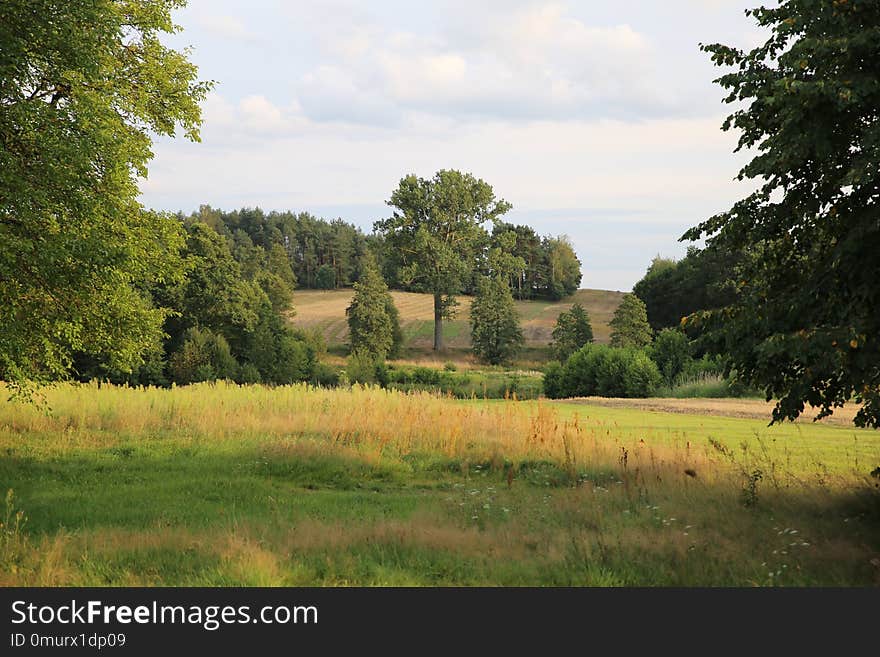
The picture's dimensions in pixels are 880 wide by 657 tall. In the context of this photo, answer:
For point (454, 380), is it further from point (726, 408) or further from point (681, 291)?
point (726, 408)

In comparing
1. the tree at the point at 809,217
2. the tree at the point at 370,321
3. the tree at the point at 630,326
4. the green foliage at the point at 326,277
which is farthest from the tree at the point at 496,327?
the tree at the point at 809,217

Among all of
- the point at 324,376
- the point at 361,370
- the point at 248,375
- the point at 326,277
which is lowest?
the point at 324,376

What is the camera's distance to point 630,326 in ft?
165

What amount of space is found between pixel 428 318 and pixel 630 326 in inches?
1336

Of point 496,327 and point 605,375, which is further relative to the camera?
point 496,327

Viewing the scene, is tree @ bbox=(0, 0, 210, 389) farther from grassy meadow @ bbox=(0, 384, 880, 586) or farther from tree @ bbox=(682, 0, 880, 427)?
tree @ bbox=(682, 0, 880, 427)

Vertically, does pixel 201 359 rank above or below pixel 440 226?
below

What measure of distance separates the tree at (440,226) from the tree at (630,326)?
2060 centimetres

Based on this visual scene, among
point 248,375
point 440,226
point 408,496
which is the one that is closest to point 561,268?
point 440,226

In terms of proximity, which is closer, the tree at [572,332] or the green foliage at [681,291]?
the green foliage at [681,291]

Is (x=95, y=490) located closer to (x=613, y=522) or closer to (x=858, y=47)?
(x=613, y=522)

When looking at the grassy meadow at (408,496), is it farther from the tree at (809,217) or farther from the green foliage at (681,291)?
the green foliage at (681,291)

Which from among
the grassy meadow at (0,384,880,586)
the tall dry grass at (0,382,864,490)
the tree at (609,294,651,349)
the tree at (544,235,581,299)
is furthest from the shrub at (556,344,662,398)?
the tree at (544,235,581,299)

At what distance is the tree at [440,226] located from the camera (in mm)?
68500
